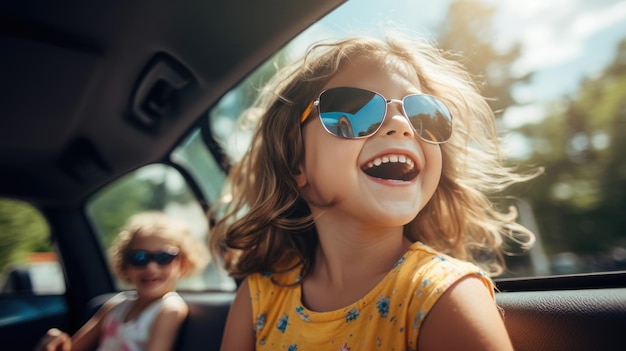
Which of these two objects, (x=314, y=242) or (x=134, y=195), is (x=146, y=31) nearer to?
(x=314, y=242)

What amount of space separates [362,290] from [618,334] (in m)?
0.55

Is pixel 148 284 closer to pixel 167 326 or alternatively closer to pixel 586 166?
pixel 167 326

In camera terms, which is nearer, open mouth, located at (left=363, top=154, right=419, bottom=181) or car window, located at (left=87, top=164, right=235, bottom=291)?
open mouth, located at (left=363, top=154, right=419, bottom=181)

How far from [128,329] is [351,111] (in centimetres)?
154

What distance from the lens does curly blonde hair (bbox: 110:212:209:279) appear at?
7.60ft

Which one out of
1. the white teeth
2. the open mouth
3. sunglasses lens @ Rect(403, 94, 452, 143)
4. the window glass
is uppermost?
sunglasses lens @ Rect(403, 94, 452, 143)

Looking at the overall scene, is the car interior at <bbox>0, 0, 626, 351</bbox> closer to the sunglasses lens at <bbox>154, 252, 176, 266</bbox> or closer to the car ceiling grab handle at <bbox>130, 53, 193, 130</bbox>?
the car ceiling grab handle at <bbox>130, 53, 193, 130</bbox>

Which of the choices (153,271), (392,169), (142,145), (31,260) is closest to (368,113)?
(392,169)

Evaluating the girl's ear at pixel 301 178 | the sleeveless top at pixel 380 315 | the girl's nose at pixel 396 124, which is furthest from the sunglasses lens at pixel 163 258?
the girl's nose at pixel 396 124

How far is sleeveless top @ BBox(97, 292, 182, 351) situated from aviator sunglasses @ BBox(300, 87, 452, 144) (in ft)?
4.40

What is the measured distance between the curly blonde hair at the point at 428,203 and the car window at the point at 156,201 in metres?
0.91

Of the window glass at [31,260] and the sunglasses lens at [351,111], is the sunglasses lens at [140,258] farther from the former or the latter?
the window glass at [31,260]

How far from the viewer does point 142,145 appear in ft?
9.04

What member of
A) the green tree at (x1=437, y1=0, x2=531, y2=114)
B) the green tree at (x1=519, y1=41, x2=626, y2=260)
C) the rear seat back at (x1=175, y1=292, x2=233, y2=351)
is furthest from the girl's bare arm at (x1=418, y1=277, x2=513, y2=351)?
the rear seat back at (x1=175, y1=292, x2=233, y2=351)
